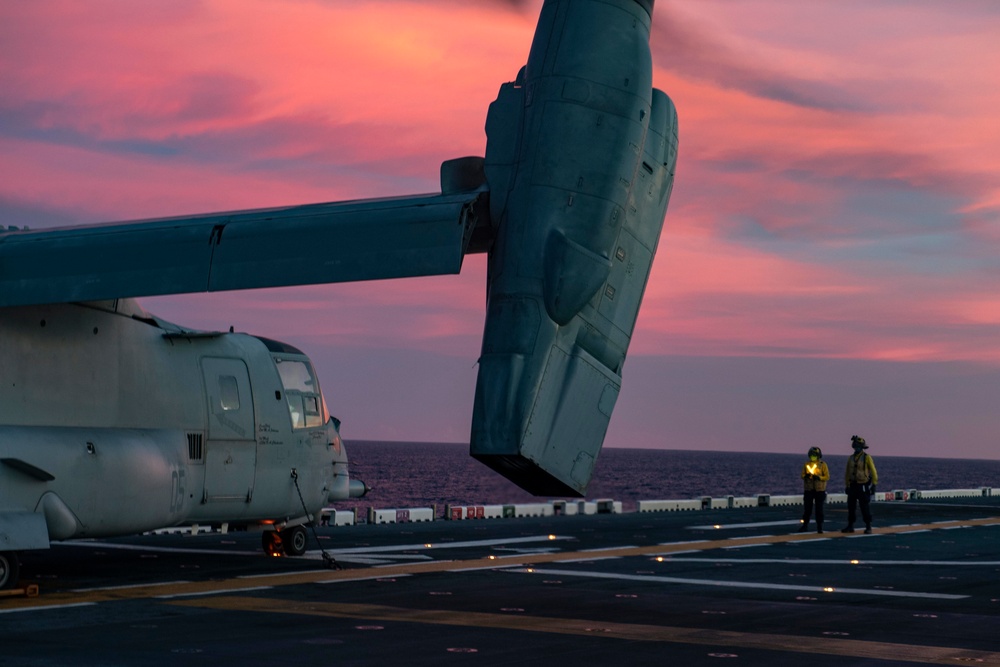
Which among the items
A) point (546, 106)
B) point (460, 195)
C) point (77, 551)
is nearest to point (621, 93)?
point (546, 106)

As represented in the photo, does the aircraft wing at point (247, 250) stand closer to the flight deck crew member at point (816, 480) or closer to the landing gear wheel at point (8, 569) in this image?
the landing gear wheel at point (8, 569)

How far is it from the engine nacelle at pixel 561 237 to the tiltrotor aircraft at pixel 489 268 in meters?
0.02

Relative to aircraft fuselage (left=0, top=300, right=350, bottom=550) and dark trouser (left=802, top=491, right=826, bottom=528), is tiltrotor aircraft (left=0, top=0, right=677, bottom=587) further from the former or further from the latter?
dark trouser (left=802, top=491, right=826, bottom=528)

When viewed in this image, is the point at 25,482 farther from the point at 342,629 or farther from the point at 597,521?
the point at 597,521

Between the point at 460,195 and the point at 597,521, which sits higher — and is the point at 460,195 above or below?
above

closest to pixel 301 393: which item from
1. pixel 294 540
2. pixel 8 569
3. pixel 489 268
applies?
pixel 294 540

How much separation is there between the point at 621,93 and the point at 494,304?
3.03 metres

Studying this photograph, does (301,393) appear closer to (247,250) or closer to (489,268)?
(247,250)

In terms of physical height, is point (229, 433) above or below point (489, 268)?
below

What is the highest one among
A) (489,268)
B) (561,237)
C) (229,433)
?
(561,237)

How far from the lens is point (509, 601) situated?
16547 millimetres

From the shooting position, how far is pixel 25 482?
1641 cm

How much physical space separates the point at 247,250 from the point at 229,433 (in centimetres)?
652

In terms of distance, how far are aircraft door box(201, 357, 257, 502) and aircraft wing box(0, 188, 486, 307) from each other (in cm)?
474
